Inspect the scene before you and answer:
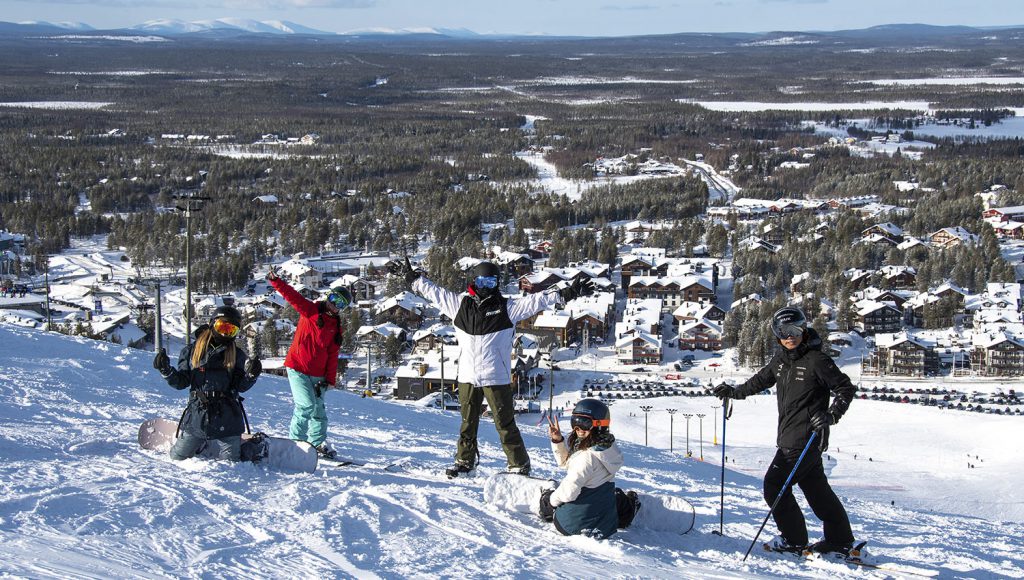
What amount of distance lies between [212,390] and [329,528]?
997 millimetres

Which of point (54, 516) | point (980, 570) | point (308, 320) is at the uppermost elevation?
point (308, 320)

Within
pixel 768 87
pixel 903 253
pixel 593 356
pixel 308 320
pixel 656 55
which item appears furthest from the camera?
pixel 656 55

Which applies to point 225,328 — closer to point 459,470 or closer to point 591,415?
point 459,470

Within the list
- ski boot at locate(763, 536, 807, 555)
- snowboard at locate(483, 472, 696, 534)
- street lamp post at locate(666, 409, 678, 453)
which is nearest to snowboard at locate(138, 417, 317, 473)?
snowboard at locate(483, 472, 696, 534)

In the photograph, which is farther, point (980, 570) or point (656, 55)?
point (656, 55)

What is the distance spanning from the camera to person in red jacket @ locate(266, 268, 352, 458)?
14.9 ft

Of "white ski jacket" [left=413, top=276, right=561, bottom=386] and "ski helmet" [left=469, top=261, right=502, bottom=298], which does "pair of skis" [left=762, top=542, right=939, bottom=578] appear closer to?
"white ski jacket" [left=413, top=276, right=561, bottom=386]

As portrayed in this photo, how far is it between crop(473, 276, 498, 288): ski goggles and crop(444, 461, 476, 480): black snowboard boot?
0.83 metres

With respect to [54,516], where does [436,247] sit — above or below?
below

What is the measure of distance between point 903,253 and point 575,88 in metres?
96.9

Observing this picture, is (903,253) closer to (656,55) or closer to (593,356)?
(593,356)

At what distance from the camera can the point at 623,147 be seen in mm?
73250

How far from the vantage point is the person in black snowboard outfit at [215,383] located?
13.6ft

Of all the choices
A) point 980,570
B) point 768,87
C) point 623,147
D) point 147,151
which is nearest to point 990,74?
point 768,87
